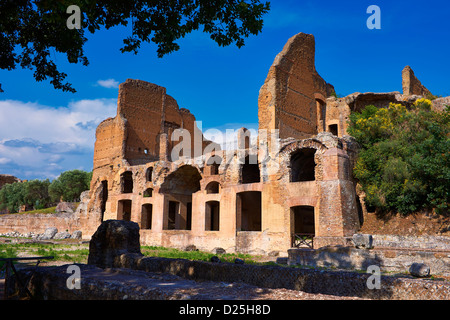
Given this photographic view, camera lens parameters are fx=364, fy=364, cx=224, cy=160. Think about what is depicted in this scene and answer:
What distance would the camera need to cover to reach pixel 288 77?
68.8 feet

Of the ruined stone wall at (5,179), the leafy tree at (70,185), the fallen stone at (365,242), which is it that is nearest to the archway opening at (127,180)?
the leafy tree at (70,185)

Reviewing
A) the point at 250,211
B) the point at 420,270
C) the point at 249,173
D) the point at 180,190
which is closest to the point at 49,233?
the point at 180,190

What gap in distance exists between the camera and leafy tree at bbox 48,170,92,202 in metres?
46.2

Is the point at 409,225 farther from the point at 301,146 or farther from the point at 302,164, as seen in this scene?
the point at 302,164

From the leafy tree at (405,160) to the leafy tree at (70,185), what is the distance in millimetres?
37032

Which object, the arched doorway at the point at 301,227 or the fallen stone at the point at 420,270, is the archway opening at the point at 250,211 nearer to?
the arched doorway at the point at 301,227

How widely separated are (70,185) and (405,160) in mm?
40999

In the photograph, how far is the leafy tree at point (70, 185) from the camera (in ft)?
152

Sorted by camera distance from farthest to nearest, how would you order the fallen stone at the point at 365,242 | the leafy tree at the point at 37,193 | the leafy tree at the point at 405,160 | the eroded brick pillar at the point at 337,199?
the leafy tree at the point at 37,193 < the eroded brick pillar at the point at 337,199 < the leafy tree at the point at 405,160 < the fallen stone at the point at 365,242

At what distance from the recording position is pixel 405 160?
1609cm

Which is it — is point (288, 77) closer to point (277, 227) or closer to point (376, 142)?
point (376, 142)

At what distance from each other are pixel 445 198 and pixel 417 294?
11487mm

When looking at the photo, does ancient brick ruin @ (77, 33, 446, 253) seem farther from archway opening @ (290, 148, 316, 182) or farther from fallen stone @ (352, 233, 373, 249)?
fallen stone @ (352, 233, 373, 249)
